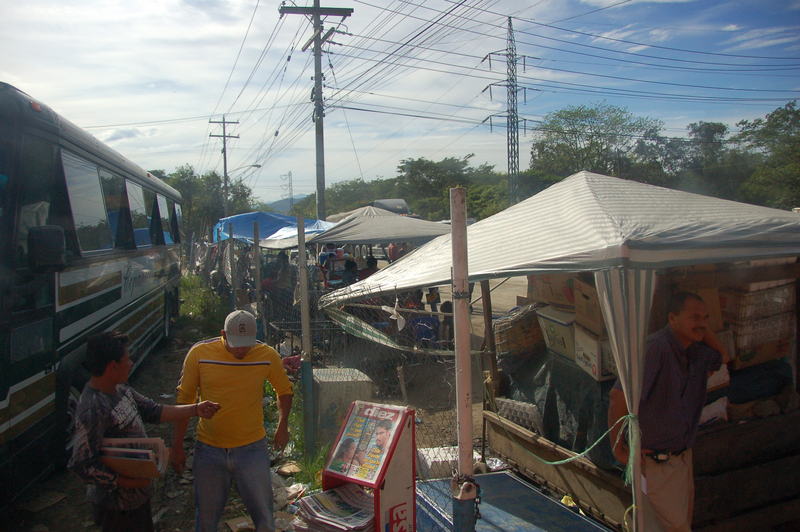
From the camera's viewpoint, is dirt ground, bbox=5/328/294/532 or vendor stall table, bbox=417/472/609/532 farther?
dirt ground, bbox=5/328/294/532

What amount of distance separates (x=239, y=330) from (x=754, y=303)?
3849 millimetres

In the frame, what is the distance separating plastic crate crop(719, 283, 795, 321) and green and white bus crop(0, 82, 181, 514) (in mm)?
5106

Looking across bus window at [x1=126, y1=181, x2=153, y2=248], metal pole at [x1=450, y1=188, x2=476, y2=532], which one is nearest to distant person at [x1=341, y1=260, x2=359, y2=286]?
bus window at [x1=126, y1=181, x2=153, y2=248]

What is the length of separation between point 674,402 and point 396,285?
1986 millimetres

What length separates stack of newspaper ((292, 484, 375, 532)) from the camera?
2572mm

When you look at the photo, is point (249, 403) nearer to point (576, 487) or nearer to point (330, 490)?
point (330, 490)

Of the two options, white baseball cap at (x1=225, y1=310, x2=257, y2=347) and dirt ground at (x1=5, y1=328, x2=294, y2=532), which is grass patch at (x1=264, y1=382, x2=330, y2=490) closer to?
dirt ground at (x1=5, y1=328, x2=294, y2=532)

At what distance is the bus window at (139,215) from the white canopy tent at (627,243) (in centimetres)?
527

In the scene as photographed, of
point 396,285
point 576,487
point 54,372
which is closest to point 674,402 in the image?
point 576,487

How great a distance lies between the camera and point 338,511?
2.69 meters

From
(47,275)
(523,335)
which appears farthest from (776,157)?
(47,275)

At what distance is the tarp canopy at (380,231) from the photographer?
970 cm

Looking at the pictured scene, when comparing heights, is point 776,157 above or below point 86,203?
above

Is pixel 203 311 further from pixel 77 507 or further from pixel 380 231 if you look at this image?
pixel 77 507
